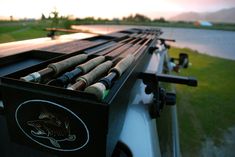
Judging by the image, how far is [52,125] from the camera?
2.39 ft

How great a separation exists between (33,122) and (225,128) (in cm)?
436

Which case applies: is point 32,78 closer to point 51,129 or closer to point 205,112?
point 51,129

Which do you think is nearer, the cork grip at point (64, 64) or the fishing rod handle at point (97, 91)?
the fishing rod handle at point (97, 91)

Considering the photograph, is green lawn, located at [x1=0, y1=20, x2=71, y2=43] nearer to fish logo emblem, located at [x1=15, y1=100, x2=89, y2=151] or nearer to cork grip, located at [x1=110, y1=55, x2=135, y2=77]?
cork grip, located at [x1=110, y1=55, x2=135, y2=77]

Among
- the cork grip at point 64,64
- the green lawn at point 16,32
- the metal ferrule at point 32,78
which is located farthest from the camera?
the green lawn at point 16,32

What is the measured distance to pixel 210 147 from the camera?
3.49m

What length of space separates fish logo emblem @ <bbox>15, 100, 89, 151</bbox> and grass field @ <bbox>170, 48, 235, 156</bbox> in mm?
3019

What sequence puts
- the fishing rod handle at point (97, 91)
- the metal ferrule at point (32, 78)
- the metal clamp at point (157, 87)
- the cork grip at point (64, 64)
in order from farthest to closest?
1. the metal clamp at point (157, 87)
2. the cork grip at point (64, 64)
3. the metal ferrule at point (32, 78)
4. the fishing rod handle at point (97, 91)

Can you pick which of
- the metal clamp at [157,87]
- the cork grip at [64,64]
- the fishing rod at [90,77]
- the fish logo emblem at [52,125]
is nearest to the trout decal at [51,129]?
the fish logo emblem at [52,125]

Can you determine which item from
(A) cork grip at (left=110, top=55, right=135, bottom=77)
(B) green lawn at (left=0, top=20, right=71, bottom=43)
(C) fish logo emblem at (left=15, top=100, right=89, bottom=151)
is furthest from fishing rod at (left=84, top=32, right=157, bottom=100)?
(B) green lawn at (left=0, top=20, right=71, bottom=43)

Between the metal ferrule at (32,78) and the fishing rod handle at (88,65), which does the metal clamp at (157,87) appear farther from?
the metal ferrule at (32,78)

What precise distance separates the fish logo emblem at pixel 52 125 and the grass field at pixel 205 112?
302cm

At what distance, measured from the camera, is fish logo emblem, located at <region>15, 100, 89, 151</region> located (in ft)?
Result: 2.29

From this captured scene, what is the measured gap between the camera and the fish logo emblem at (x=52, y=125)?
70 centimetres
